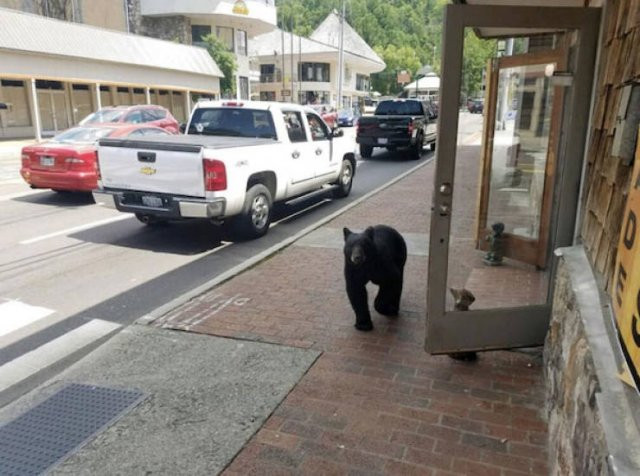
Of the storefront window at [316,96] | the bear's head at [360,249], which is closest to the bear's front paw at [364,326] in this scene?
the bear's head at [360,249]

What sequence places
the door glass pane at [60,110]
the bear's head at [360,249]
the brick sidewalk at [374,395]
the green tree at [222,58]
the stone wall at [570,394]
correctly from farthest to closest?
the green tree at [222,58] → the door glass pane at [60,110] → the bear's head at [360,249] → the brick sidewalk at [374,395] → the stone wall at [570,394]

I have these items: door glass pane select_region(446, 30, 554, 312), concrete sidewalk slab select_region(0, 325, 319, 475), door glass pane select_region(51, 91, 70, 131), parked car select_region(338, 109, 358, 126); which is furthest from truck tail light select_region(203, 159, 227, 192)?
parked car select_region(338, 109, 358, 126)

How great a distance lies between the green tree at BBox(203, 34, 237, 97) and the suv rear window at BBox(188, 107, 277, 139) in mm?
33089

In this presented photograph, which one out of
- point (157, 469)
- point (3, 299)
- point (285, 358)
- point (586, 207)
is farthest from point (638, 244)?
point (3, 299)

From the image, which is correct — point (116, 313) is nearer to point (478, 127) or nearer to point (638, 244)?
point (478, 127)

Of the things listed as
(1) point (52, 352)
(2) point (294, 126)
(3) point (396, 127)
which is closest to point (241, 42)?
(3) point (396, 127)

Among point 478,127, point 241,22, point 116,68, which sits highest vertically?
point 241,22

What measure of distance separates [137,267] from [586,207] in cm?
510

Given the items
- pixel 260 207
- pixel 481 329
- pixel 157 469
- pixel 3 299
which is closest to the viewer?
pixel 157 469

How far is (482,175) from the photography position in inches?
249

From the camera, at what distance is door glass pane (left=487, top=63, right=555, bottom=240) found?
5.35 meters

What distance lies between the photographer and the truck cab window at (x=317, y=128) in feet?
31.7

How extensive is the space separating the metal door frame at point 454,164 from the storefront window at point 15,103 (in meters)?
27.3

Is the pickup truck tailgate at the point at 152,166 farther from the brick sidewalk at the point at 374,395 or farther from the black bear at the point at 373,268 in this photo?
the black bear at the point at 373,268
